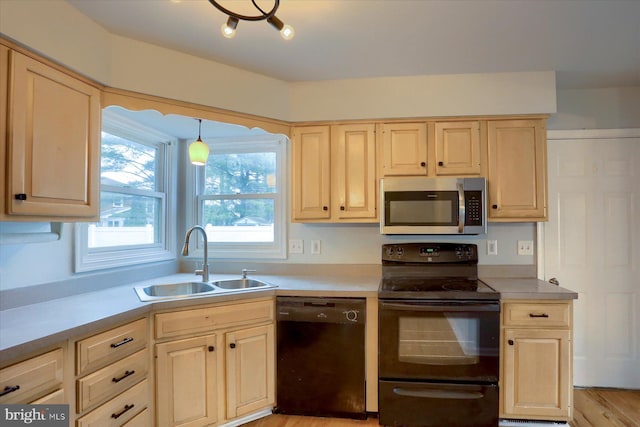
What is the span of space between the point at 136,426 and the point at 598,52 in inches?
133

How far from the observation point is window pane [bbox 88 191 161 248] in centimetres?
222

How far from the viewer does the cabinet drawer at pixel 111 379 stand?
1366 millimetres

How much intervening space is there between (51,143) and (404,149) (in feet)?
6.75

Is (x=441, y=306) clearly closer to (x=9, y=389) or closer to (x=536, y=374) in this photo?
(x=536, y=374)

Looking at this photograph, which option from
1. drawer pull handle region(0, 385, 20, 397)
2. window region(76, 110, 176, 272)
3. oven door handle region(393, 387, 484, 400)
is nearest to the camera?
drawer pull handle region(0, 385, 20, 397)

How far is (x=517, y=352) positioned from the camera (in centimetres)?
200

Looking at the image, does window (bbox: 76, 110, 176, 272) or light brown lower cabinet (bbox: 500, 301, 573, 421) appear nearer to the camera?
light brown lower cabinet (bbox: 500, 301, 573, 421)

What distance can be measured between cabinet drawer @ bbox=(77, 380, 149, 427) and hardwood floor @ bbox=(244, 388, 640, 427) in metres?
0.72

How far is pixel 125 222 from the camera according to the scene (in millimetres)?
2443

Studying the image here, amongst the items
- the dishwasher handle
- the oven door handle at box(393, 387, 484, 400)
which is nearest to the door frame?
the oven door handle at box(393, 387, 484, 400)

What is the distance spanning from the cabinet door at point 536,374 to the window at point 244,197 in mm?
1756

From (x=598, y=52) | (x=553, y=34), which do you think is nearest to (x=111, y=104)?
(x=553, y=34)

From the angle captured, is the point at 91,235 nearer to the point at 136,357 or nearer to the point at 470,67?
the point at 136,357

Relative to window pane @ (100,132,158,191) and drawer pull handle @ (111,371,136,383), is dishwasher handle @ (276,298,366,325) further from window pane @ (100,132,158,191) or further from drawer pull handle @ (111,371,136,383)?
window pane @ (100,132,158,191)
